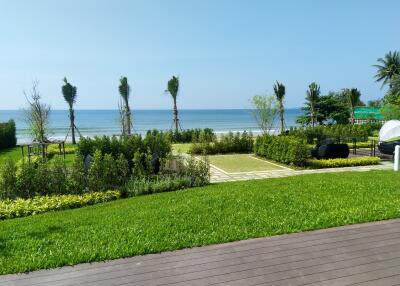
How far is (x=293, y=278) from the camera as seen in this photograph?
3.45m

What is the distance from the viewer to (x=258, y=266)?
3.71m

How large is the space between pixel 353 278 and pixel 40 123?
19.4 metres

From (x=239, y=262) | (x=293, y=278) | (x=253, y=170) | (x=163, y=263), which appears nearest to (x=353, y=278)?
(x=293, y=278)

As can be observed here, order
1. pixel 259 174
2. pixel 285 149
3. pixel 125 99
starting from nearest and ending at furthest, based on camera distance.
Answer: pixel 259 174, pixel 285 149, pixel 125 99

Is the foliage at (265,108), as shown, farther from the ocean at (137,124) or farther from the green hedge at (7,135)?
the green hedge at (7,135)

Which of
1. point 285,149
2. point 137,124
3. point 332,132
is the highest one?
point 137,124

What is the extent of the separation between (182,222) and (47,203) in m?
3.91

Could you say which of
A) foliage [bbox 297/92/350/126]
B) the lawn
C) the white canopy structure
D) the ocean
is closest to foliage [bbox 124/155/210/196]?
the lawn

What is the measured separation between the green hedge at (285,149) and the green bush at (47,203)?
7566mm

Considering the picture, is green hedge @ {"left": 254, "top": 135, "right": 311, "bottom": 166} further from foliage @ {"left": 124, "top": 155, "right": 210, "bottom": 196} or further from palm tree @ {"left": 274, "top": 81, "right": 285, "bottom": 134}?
palm tree @ {"left": 274, "top": 81, "right": 285, "bottom": 134}

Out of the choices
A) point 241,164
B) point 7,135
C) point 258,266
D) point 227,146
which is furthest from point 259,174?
point 7,135

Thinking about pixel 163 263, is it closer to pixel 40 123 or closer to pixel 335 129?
pixel 40 123

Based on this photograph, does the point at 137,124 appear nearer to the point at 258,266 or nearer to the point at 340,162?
the point at 340,162

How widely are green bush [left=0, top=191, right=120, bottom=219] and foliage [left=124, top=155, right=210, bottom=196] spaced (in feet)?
1.75
